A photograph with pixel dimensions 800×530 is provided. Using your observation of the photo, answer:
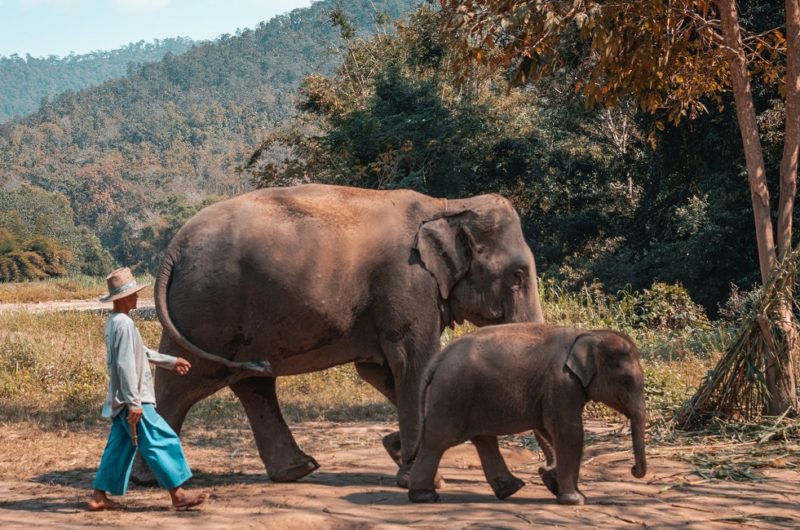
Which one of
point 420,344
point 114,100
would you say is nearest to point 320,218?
point 420,344

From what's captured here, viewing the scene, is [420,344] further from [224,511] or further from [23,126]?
[23,126]

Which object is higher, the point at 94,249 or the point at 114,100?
the point at 114,100

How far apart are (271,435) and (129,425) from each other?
1.38 m

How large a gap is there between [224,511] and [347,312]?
1575mm

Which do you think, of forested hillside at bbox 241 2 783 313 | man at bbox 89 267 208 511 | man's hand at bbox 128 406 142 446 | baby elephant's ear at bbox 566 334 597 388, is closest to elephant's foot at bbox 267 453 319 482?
man at bbox 89 267 208 511

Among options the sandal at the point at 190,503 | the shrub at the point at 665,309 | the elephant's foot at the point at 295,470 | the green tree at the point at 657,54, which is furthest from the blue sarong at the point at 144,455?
the shrub at the point at 665,309

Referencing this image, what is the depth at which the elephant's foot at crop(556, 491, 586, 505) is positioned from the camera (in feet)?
21.1

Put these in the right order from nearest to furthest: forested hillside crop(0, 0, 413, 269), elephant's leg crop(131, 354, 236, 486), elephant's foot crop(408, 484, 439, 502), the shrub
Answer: elephant's foot crop(408, 484, 439, 502) < elephant's leg crop(131, 354, 236, 486) < the shrub < forested hillside crop(0, 0, 413, 269)

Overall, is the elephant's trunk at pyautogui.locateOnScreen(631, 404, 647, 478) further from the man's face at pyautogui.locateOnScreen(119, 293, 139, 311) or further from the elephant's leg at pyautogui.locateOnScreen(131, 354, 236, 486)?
the man's face at pyautogui.locateOnScreen(119, 293, 139, 311)

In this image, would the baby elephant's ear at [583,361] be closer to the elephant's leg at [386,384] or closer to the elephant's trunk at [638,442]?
the elephant's trunk at [638,442]

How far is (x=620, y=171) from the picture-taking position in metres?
27.4

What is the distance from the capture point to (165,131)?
342ft

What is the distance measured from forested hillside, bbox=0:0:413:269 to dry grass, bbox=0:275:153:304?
12595mm

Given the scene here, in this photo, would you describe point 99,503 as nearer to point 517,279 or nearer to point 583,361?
point 583,361
